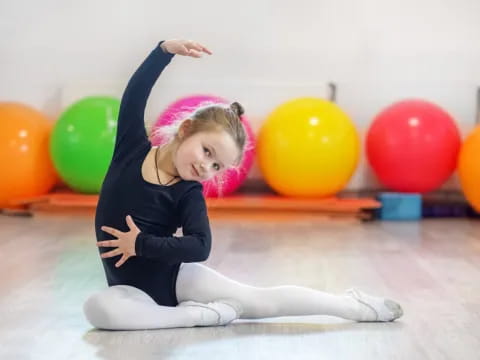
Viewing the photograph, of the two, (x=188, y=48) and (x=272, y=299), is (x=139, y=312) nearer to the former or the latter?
(x=272, y=299)

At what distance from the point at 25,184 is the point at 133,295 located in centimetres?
238

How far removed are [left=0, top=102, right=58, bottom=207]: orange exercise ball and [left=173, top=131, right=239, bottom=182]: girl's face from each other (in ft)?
7.98

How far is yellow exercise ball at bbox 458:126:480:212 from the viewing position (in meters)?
3.82

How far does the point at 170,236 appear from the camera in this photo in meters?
1.96

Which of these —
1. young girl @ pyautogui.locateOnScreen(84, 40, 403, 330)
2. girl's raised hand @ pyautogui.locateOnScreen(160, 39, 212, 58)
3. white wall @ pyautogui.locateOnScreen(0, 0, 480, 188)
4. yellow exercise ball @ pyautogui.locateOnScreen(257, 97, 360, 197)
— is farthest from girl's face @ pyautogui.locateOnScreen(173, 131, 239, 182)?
white wall @ pyautogui.locateOnScreen(0, 0, 480, 188)

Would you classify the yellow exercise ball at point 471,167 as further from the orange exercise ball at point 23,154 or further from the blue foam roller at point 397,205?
the orange exercise ball at point 23,154

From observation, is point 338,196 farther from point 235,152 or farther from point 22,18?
point 235,152

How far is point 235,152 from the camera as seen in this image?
1.82 m

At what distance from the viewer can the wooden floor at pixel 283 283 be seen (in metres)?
1.80

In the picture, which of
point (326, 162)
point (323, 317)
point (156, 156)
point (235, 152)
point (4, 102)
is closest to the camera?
point (235, 152)

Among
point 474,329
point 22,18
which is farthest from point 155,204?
point 22,18

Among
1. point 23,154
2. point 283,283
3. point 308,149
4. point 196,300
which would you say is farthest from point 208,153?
point 23,154

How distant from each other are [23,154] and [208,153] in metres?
2.49

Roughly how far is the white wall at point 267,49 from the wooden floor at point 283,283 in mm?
898
